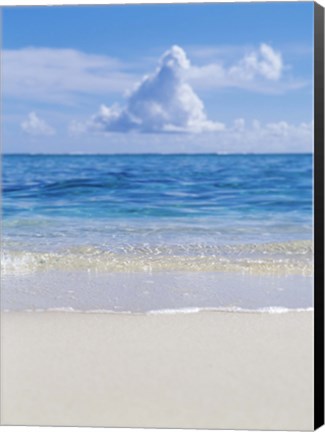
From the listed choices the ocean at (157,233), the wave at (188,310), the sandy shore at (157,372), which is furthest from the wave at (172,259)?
the sandy shore at (157,372)

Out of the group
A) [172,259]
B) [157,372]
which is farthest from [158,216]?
[157,372]

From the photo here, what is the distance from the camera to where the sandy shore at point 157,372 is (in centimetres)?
226

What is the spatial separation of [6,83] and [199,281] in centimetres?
519

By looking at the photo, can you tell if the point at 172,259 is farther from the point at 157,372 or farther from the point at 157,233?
the point at 157,372

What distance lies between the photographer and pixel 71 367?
249cm

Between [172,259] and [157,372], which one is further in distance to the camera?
[172,259]

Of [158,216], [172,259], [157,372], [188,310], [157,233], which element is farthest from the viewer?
[158,216]

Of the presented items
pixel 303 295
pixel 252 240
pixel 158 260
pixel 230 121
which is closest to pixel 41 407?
pixel 303 295

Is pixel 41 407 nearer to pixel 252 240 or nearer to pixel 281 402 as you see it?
pixel 281 402

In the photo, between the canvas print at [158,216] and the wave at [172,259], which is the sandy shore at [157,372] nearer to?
the canvas print at [158,216]

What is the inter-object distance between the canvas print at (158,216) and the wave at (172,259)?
0.06 feet

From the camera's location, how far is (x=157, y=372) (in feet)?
8.03

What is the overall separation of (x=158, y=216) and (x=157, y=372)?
4.24 metres

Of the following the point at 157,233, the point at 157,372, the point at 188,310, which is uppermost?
the point at 157,233
